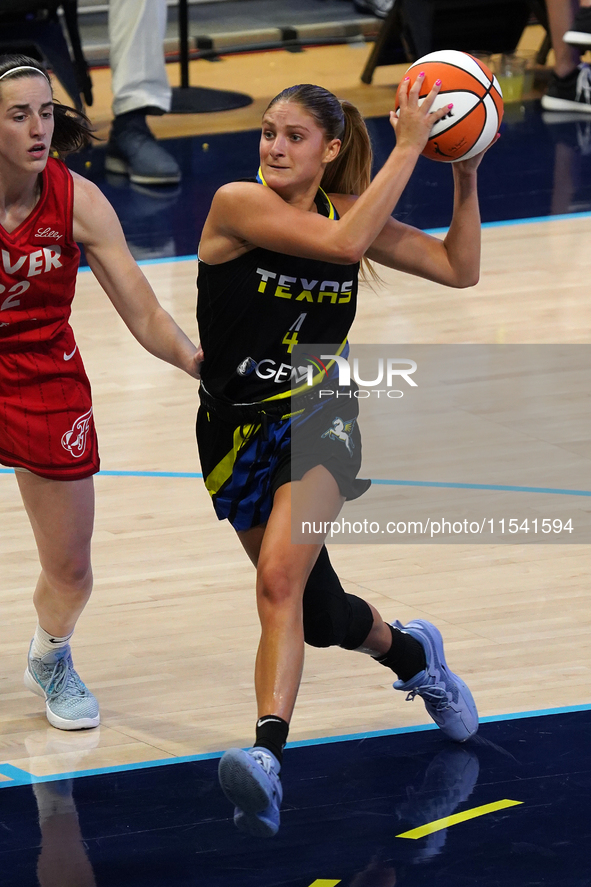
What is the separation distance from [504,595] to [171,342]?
147 centimetres

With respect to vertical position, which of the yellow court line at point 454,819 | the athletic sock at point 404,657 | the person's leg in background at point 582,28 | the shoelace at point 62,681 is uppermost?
the person's leg in background at point 582,28

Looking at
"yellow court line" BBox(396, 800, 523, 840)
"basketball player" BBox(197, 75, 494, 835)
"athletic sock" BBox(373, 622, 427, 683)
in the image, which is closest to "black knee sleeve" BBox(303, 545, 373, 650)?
"basketball player" BBox(197, 75, 494, 835)

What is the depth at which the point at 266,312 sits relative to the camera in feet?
10.4

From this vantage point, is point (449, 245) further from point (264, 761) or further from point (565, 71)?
point (565, 71)

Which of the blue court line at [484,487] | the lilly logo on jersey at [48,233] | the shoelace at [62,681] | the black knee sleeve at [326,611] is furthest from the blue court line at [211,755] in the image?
the blue court line at [484,487]

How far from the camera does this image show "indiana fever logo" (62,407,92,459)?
3.41 metres

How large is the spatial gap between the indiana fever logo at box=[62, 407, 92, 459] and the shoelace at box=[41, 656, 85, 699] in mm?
597

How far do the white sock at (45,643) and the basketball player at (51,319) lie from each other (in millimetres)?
66

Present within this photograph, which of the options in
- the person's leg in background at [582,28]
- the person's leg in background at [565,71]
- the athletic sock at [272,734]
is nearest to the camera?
the athletic sock at [272,734]

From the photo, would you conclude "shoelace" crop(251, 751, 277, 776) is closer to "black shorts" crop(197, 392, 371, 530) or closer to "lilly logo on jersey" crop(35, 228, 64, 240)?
"black shorts" crop(197, 392, 371, 530)

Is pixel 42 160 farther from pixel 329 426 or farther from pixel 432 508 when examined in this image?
pixel 432 508

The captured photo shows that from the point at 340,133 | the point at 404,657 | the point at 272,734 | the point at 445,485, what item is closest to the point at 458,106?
the point at 340,133

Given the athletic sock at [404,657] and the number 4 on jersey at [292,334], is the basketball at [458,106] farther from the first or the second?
the athletic sock at [404,657]

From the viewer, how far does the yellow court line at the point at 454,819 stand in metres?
3.12
